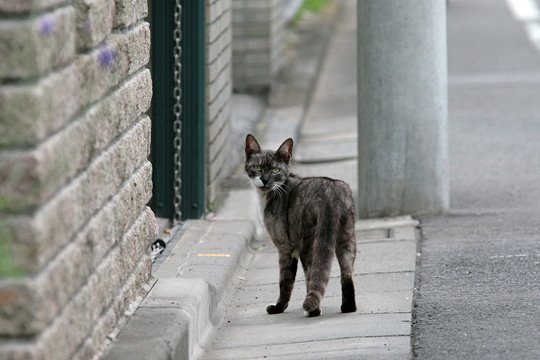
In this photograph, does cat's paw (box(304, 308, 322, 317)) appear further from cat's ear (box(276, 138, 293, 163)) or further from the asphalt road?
cat's ear (box(276, 138, 293, 163))

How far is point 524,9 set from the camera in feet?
80.8

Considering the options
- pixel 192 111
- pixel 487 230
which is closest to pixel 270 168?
pixel 192 111

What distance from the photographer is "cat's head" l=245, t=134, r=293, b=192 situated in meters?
7.09

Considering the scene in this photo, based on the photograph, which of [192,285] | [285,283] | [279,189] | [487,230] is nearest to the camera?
[192,285]

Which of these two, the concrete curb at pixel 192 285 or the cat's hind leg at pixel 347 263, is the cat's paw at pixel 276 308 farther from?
the cat's hind leg at pixel 347 263

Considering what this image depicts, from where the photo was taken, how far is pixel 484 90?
16.0 m

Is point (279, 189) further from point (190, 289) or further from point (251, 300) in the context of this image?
point (190, 289)

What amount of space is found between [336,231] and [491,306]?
2.99 feet

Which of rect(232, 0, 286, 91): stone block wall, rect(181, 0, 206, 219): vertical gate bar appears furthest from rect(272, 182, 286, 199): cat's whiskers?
rect(232, 0, 286, 91): stone block wall

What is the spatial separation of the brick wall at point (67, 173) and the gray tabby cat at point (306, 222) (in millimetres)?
1143

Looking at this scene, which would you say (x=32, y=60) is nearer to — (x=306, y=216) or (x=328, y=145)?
(x=306, y=216)

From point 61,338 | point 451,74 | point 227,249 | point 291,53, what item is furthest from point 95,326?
point 291,53

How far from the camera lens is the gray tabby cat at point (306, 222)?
259 inches

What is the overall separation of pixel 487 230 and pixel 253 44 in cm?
769
